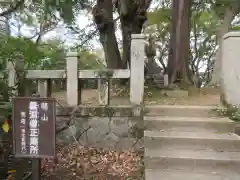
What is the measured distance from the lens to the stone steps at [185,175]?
11.9 ft

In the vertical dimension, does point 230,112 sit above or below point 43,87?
below

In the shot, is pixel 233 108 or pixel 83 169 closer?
pixel 83 169

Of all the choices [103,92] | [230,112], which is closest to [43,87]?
[103,92]

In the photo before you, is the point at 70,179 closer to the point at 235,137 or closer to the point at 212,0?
the point at 235,137

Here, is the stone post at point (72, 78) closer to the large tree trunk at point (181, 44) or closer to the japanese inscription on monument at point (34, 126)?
the japanese inscription on monument at point (34, 126)

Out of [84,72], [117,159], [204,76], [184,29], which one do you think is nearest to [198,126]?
[117,159]

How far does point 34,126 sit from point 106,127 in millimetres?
1781

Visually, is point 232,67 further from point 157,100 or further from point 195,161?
point 195,161

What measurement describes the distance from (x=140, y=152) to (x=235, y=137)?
1664 mm

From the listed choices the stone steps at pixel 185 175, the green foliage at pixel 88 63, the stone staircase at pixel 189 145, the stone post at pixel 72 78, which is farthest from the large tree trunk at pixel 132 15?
the stone steps at pixel 185 175

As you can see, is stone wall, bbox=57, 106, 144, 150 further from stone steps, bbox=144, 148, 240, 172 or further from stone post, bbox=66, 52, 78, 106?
stone steps, bbox=144, 148, 240, 172

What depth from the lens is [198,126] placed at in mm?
4672

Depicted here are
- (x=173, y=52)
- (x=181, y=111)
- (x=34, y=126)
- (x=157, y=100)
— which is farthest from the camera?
(x=173, y=52)

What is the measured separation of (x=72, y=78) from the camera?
5203 mm
